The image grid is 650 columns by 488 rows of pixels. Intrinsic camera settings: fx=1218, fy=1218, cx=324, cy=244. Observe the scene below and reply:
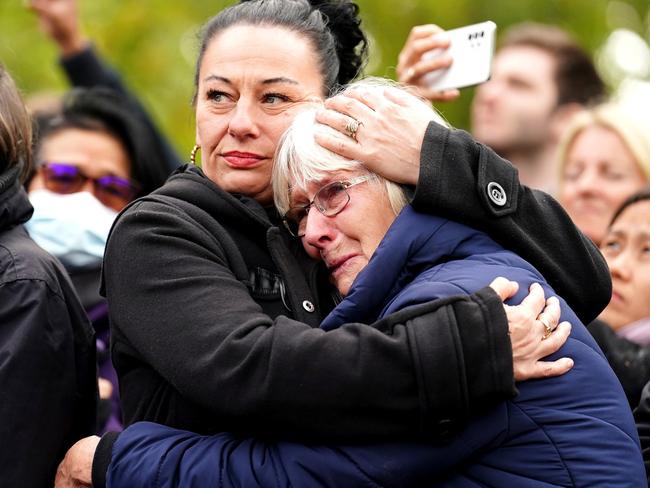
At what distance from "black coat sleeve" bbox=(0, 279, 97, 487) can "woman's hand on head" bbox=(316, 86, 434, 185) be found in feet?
2.78

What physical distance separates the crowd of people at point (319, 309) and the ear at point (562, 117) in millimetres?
2544

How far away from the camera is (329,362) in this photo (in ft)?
8.90

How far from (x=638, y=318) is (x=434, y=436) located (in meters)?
1.86

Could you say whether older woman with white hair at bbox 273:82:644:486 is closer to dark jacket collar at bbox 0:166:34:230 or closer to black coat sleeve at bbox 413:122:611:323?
black coat sleeve at bbox 413:122:611:323

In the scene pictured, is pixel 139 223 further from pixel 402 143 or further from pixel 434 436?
pixel 434 436

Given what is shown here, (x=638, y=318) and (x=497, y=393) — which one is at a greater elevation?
(x=497, y=393)

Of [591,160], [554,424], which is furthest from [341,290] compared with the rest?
[591,160]

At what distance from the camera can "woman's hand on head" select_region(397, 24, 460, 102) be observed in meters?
3.90

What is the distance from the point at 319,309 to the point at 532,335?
0.64 meters

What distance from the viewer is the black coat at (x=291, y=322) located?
106 inches

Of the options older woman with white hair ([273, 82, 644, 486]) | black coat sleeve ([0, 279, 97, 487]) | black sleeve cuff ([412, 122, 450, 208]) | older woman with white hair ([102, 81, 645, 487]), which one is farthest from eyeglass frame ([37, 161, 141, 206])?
black sleeve cuff ([412, 122, 450, 208])

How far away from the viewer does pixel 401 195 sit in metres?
3.15

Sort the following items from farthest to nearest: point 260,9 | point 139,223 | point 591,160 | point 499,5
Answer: point 499,5, point 591,160, point 260,9, point 139,223

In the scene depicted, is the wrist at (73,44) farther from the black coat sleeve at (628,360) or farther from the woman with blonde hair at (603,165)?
the black coat sleeve at (628,360)
